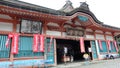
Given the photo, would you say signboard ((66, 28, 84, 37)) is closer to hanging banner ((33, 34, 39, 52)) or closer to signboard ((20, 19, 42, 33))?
signboard ((20, 19, 42, 33))

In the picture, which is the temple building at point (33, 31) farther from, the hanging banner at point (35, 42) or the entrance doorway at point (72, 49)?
the entrance doorway at point (72, 49)

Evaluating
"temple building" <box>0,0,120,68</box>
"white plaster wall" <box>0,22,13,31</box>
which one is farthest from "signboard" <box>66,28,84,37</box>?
"white plaster wall" <box>0,22,13,31</box>

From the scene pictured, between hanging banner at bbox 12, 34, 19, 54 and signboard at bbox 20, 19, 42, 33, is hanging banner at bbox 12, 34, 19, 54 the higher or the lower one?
the lower one

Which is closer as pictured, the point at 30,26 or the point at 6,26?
the point at 6,26

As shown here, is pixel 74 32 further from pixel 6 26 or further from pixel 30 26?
pixel 6 26

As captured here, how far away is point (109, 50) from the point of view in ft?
50.6

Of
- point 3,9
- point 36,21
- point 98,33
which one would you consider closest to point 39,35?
point 36,21

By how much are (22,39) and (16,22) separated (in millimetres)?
1311

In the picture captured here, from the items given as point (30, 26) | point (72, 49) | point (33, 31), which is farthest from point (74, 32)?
point (72, 49)

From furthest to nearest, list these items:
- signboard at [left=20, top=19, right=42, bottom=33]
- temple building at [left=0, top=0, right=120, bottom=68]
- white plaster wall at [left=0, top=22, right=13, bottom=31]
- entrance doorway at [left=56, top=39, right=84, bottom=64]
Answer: entrance doorway at [left=56, top=39, right=84, bottom=64] → signboard at [left=20, top=19, right=42, bottom=33] → white plaster wall at [left=0, top=22, right=13, bottom=31] → temple building at [left=0, top=0, right=120, bottom=68]

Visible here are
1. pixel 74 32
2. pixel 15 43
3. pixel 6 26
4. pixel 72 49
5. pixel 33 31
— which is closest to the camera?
pixel 15 43

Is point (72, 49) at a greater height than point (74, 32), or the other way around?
point (74, 32)

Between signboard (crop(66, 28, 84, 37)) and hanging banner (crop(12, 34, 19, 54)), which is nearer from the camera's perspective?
hanging banner (crop(12, 34, 19, 54))

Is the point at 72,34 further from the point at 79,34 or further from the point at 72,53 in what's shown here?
the point at 72,53
